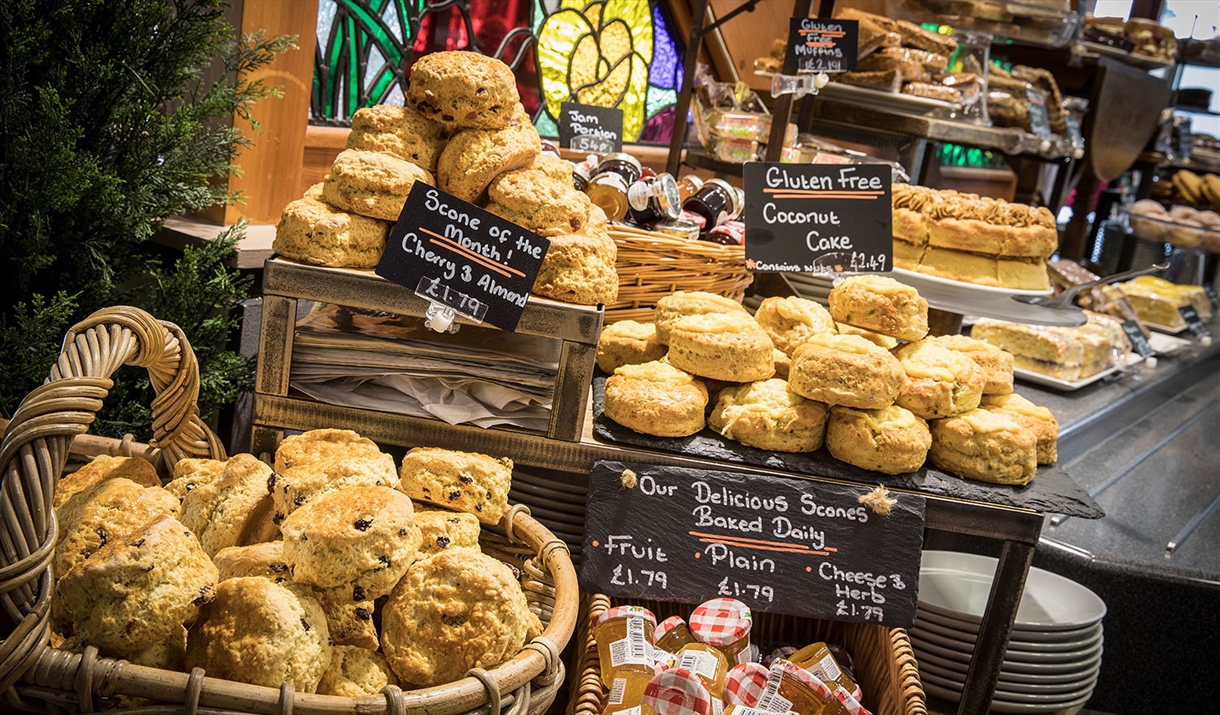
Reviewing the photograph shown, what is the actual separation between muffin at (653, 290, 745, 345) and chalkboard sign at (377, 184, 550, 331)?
1.18 ft

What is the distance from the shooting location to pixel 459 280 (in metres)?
1.52

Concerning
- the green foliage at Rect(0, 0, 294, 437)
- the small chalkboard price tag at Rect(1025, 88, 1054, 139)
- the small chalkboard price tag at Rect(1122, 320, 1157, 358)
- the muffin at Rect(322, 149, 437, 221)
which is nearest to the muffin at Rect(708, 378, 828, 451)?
the muffin at Rect(322, 149, 437, 221)

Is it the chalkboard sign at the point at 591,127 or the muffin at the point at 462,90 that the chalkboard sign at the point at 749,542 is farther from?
the chalkboard sign at the point at 591,127

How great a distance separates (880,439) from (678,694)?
57cm

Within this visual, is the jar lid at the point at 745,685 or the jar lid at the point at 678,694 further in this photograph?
the jar lid at the point at 745,685

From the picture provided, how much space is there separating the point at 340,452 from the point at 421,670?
384 mm

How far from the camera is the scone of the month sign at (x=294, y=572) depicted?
110 cm

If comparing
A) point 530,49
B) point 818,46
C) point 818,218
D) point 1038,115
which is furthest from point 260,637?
point 1038,115

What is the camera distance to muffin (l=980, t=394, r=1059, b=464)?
73.7 inches

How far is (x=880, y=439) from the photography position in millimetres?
1633

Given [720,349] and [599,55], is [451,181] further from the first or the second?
[599,55]

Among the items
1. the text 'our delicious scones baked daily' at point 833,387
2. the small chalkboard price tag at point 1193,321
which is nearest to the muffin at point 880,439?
the text 'our delicious scones baked daily' at point 833,387

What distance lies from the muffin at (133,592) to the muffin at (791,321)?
3.87 feet

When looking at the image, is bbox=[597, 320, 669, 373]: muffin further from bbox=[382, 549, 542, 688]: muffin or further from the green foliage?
the green foliage
